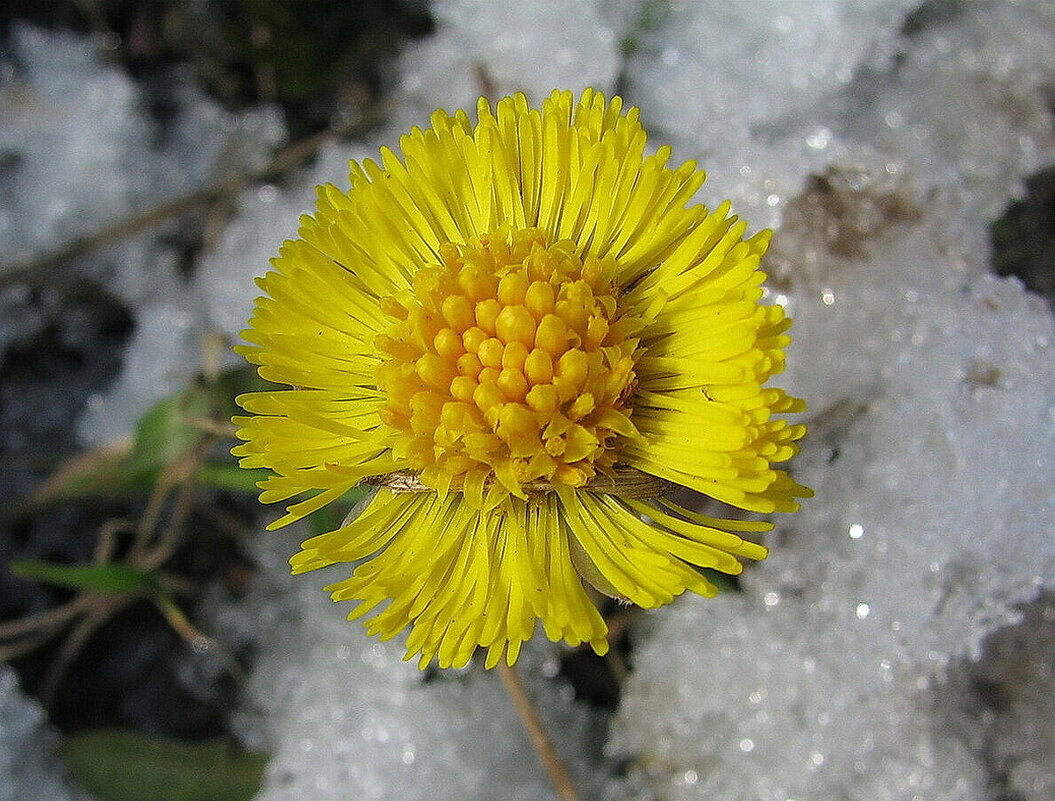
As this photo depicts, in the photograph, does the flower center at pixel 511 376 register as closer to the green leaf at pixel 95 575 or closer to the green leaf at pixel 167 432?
the green leaf at pixel 167 432

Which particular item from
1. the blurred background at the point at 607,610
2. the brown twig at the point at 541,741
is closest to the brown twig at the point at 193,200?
the blurred background at the point at 607,610

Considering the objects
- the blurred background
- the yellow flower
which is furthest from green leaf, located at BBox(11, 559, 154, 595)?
the yellow flower

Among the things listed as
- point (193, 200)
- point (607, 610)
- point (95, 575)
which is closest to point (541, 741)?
point (607, 610)

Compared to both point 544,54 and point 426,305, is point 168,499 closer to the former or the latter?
point 426,305

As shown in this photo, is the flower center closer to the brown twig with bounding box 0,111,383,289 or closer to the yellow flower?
the yellow flower

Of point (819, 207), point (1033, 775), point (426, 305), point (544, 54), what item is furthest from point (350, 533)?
point (544, 54)

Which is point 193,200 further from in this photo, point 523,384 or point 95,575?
point 523,384
